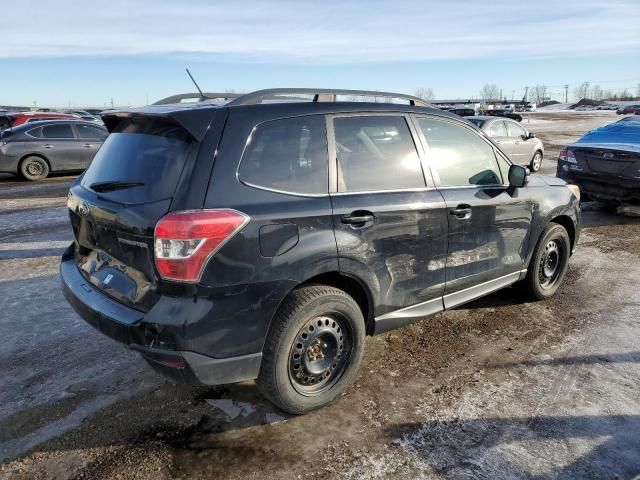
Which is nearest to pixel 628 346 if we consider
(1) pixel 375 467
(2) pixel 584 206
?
(1) pixel 375 467

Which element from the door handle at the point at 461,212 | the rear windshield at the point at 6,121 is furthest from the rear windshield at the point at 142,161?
the rear windshield at the point at 6,121

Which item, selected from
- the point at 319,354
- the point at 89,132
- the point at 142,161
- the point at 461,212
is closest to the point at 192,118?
the point at 142,161

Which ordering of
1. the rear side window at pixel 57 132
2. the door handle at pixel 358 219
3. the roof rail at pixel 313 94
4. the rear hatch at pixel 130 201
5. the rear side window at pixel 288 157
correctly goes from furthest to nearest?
the rear side window at pixel 57 132
the door handle at pixel 358 219
the roof rail at pixel 313 94
the rear side window at pixel 288 157
the rear hatch at pixel 130 201

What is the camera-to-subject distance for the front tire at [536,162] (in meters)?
14.9

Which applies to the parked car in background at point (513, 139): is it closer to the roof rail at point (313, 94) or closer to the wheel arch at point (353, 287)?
the roof rail at point (313, 94)

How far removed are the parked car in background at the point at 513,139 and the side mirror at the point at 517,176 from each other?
31.7ft

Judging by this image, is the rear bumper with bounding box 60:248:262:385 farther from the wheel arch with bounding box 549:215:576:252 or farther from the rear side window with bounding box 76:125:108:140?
the rear side window with bounding box 76:125:108:140

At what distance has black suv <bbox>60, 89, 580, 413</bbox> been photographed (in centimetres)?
264

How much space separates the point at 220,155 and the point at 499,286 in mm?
2837

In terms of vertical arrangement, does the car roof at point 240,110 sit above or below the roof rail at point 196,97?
below

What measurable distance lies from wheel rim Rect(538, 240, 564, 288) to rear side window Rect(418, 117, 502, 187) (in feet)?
3.77

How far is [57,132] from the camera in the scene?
1345cm

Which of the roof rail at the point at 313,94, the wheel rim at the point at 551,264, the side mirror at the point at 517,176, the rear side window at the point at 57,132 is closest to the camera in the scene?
the roof rail at the point at 313,94

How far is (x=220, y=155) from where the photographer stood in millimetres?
2727
